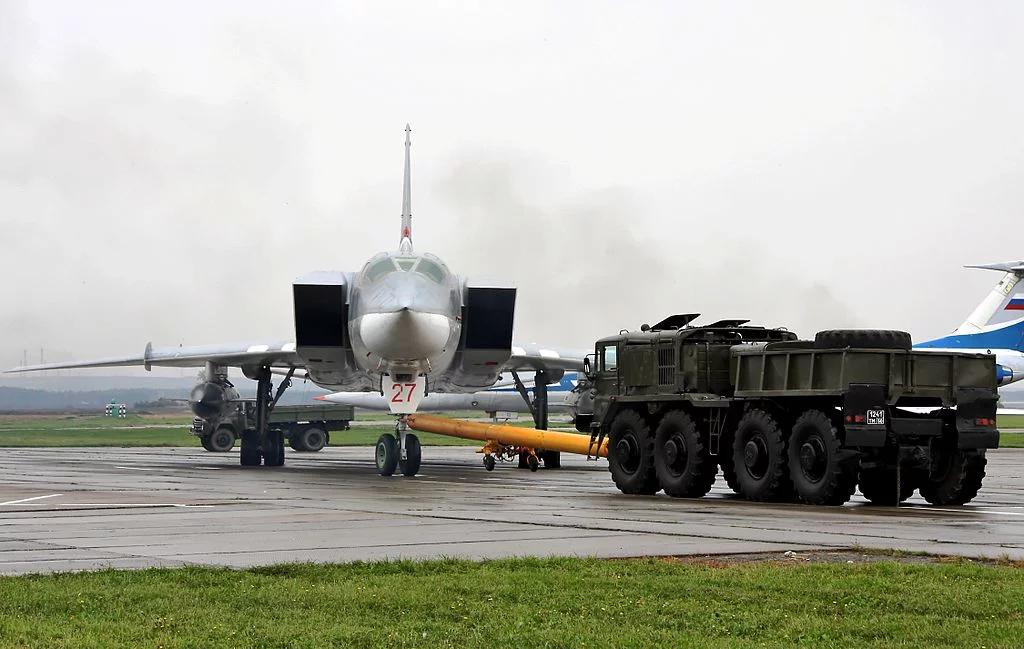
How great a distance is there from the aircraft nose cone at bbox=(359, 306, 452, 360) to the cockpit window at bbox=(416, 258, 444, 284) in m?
0.79

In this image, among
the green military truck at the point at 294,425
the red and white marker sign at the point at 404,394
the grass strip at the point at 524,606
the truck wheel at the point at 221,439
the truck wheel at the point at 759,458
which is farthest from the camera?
the truck wheel at the point at 221,439

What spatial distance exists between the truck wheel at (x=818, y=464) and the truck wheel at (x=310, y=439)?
2826 centimetres

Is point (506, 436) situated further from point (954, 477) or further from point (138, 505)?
point (138, 505)

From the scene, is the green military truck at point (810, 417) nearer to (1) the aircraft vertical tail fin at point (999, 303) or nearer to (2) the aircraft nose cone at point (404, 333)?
(2) the aircraft nose cone at point (404, 333)

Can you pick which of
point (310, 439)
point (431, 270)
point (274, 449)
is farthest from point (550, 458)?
point (310, 439)

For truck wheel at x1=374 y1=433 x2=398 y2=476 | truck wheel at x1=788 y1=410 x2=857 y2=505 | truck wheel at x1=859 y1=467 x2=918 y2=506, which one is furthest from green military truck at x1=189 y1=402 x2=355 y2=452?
truck wheel at x1=788 y1=410 x2=857 y2=505

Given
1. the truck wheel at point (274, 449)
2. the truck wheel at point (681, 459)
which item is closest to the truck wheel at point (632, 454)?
the truck wheel at point (681, 459)

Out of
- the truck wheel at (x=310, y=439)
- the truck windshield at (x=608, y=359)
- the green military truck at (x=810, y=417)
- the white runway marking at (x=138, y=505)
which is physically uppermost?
the truck windshield at (x=608, y=359)

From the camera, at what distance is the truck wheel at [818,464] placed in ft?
46.9

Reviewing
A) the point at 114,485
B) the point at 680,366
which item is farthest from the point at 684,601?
the point at 114,485

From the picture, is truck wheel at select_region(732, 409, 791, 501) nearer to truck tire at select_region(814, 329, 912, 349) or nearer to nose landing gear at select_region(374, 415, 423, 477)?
truck tire at select_region(814, 329, 912, 349)

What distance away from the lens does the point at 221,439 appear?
4028 centimetres

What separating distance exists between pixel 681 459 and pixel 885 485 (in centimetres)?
258

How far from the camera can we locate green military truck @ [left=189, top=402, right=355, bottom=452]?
130ft
